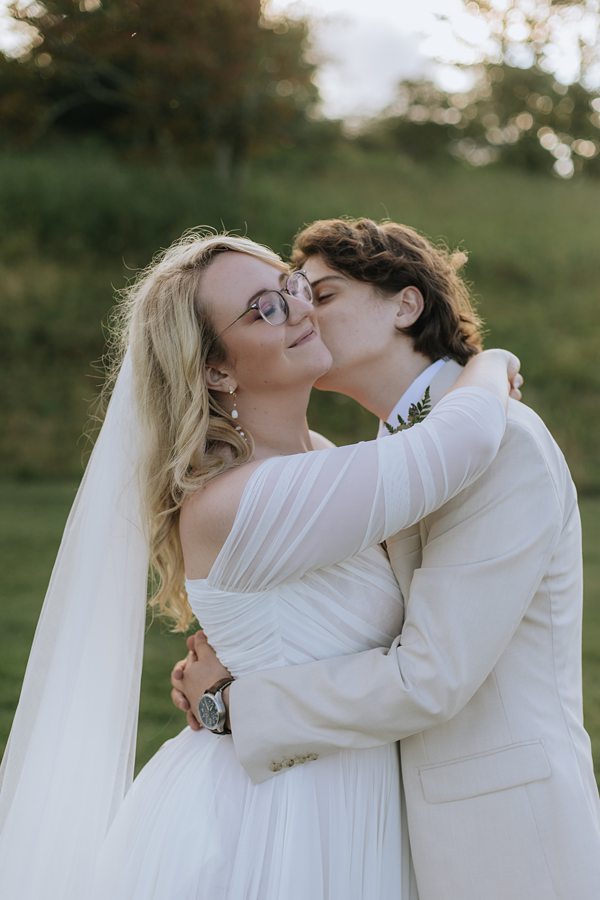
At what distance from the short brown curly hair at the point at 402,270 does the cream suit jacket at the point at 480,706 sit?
556mm

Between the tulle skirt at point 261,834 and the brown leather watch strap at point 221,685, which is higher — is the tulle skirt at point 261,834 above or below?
below

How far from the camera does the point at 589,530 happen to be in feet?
34.8

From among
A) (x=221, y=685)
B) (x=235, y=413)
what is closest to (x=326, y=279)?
(x=235, y=413)

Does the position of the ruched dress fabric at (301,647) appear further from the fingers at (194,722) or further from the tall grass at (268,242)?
the tall grass at (268,242)

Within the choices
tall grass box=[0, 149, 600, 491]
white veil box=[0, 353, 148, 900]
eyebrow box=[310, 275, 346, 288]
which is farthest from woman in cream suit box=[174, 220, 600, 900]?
tall grass box=[0, 149, 600, 491]

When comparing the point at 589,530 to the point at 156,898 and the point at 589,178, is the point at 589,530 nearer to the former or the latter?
the point at 156,898

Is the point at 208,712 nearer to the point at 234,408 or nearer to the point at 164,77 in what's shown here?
the point at 234,408

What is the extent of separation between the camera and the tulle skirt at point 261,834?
2.50 metres

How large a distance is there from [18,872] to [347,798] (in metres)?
0.92

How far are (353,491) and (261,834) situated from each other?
35.4 inches

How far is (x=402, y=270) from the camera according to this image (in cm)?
312

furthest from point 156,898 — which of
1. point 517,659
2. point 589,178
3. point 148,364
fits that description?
point 589,178

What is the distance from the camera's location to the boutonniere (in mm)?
2879

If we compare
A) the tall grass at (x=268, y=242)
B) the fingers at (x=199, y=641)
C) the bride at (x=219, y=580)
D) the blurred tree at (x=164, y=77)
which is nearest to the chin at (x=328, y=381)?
the bride at (x=219, y=580)
